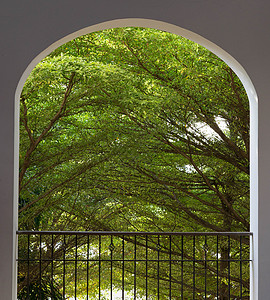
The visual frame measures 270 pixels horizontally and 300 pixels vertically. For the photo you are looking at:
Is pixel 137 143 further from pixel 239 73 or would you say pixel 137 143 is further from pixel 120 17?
pixel 120 17

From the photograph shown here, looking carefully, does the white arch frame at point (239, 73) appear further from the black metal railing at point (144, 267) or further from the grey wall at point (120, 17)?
the black metal railing at point (144, 267)

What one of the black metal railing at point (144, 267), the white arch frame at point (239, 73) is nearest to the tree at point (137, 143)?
the black metal railing at point (144, 267)

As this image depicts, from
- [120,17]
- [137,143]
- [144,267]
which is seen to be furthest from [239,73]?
[144,267]

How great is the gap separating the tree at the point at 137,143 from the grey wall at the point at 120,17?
96.7 inches

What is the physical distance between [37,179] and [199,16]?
3860 mm

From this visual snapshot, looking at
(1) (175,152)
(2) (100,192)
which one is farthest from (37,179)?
(1) (175,152)

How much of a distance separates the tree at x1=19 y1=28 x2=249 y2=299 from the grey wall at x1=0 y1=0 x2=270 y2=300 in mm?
2457

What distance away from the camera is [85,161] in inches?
245

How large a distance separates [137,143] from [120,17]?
3.30m

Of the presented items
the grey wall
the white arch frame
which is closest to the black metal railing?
the white arch frame

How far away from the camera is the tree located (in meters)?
5.89

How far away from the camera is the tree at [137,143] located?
5895mm

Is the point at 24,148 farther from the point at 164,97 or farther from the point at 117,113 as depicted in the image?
the point at 164,97

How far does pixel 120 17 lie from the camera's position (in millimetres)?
3096
